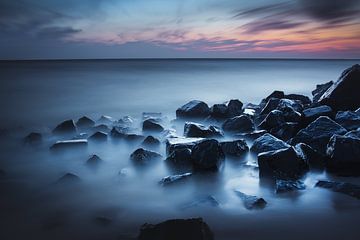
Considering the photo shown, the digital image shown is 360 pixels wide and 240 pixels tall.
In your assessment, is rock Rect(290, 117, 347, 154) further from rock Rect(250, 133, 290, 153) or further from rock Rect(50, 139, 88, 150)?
rock Rect(50, 139, 88, 150)

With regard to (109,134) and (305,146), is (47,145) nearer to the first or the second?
(109,134)

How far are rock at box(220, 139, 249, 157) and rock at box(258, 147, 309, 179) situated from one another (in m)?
0.98

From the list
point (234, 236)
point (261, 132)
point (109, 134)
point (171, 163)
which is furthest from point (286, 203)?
point (109, 134)

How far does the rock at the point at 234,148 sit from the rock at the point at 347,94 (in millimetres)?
3117

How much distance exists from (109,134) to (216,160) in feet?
9.89

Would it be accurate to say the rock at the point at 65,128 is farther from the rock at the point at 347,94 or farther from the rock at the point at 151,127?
the rock at the point at 347,94

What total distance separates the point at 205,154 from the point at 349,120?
3.07 meters

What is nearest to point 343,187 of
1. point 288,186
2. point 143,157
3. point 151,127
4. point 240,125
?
point 288,186

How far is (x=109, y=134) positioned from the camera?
7.33m

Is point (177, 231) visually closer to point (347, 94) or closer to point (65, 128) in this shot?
point (65, 128)

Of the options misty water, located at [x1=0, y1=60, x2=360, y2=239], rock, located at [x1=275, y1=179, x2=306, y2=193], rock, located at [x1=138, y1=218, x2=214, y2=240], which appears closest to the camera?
rock, located at [x1=138, y1=218, x2=214, y2=240]

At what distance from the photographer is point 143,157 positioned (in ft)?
18.0

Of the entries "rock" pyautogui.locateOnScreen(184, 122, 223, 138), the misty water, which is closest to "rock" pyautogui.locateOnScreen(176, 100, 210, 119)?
"rock" pyautogui.locateOnScreen(184, 122, 223, 138)

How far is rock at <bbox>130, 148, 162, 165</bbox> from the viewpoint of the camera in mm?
5442
